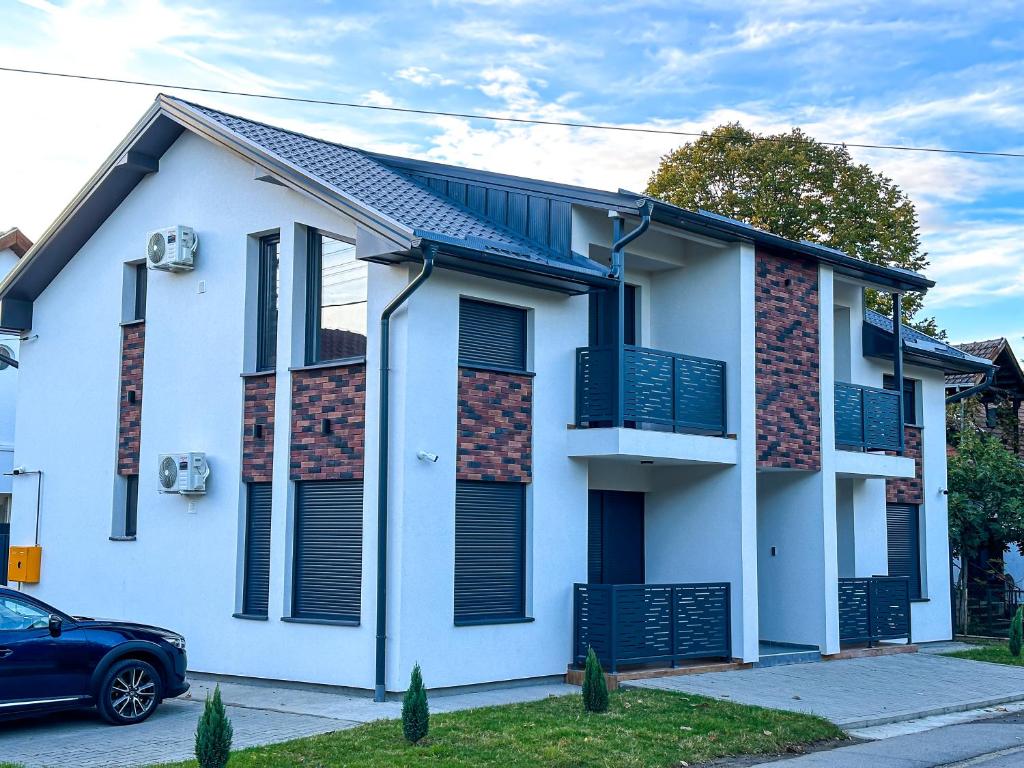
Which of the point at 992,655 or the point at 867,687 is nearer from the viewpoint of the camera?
the point at 867,687

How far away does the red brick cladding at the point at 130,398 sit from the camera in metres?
17.5

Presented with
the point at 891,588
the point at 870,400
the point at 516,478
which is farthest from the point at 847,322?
the point at 516,478

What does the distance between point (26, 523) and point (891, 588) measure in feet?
45.2

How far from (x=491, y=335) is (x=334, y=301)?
6.67 ft

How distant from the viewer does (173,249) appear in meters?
16.7

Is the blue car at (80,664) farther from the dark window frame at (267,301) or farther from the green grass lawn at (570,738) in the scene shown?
the dark window frame at (267,301)

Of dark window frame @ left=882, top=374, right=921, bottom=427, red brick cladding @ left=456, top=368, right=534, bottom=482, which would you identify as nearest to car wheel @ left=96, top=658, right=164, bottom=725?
red brick cladding @ left=456, top=368, right=534, bottom=482

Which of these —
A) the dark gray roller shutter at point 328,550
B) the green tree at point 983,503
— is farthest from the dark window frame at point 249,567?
the green tree at point 983,503

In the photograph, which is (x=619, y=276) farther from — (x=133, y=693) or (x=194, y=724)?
(x=133, y=693)

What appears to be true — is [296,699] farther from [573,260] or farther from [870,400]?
[870,400]

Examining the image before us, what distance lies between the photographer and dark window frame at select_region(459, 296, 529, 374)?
49.7ft

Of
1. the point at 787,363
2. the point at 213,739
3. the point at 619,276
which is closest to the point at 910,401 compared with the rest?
the point at 787,363

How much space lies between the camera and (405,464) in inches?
555

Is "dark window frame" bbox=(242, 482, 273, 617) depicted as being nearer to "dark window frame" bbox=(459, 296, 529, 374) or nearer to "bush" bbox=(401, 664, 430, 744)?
"dark window frame" bbox=(459, 296, 529, 374)
